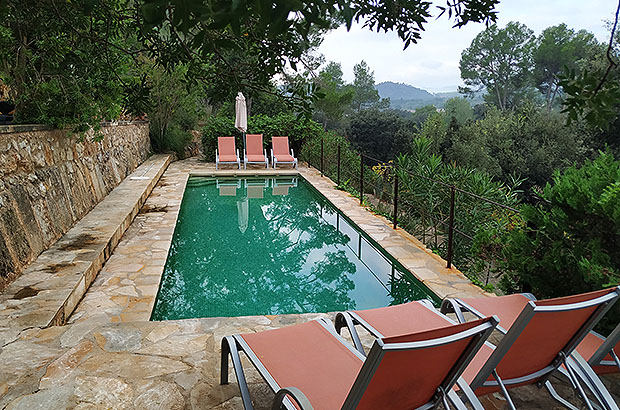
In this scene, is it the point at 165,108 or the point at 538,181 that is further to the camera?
the point at 538,181

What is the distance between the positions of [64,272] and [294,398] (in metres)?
3.02

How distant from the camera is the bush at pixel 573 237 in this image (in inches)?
102

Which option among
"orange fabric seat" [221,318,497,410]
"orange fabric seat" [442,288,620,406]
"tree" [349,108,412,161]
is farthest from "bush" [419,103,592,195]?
"orange fabric seat" [221,318,497,410]

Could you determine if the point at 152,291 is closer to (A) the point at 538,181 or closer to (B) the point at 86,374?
(B) the point at 86,374

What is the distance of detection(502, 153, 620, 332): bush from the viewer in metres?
2.59

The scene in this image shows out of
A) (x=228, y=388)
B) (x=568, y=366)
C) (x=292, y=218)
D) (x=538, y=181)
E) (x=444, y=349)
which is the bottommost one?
(x=538, y=181)

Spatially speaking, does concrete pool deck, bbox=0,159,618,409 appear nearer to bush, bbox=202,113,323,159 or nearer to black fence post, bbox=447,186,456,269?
black fence post, bbox=447,186,456,269

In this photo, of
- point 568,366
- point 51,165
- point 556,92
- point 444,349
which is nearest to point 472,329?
point 444,349

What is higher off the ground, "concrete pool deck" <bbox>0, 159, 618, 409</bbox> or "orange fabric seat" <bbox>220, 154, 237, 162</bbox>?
"concrete pool deck" <bbox>0, 159, 618, 409</bbox>

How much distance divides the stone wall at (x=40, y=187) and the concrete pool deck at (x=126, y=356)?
0.68m

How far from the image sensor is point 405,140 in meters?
20.6

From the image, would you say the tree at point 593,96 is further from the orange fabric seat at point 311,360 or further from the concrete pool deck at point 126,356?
the concrete pool deck at point 126,356

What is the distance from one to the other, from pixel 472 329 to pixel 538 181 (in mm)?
16434

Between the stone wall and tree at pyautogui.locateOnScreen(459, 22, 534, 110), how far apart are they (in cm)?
4452
